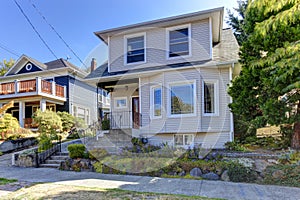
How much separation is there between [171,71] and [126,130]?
4067mm

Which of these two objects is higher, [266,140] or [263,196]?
[266,140]

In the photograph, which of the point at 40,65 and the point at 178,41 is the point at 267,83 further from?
the point at 40,65

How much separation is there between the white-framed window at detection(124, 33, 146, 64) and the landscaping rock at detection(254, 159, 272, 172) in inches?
→ 284

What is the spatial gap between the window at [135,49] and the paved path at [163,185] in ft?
20.6

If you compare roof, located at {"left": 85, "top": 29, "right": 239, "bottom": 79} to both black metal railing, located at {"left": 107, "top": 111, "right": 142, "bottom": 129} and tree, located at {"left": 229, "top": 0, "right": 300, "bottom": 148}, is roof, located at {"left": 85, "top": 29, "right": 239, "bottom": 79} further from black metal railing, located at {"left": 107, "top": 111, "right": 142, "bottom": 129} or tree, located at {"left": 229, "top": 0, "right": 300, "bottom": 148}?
black metal railing, located at {"left": 107, "top": 111, "right": 142, "bottom": 129}

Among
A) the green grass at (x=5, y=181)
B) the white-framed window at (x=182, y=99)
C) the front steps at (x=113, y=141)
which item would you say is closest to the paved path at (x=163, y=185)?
the green grass at (x=5, y=181)

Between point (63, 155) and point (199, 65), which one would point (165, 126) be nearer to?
point (199, 65)

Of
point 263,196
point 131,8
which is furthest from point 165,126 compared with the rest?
point 131,8

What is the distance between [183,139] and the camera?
10562 millimetres

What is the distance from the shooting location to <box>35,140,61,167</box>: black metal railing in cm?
963

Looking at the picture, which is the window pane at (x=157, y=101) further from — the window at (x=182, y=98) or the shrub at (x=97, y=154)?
the shrub at (x=97, y=154)

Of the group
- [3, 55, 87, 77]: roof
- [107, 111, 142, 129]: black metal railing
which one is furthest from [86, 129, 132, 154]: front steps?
[3, 55, 87, 77]: roof

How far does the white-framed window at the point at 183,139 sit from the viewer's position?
10438 mm

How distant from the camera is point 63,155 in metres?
10.2
